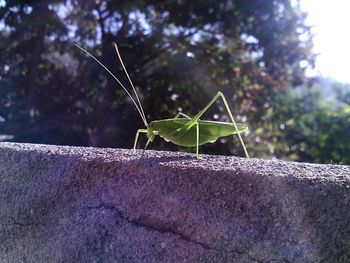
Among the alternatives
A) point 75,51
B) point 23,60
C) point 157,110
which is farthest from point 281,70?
point 23,60

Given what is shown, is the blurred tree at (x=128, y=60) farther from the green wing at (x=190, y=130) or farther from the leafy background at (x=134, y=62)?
the green wing at (x=190, y=130)

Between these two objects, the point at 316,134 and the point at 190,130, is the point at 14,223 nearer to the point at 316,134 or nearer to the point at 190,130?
the point at 190,130

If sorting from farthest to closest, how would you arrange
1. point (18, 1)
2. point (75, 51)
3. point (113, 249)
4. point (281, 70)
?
point (281, 70), point (75, 51), point (18, 1), point (113, 249)

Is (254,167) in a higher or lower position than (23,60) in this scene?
lower

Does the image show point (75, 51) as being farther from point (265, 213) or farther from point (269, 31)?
point (265, 213)

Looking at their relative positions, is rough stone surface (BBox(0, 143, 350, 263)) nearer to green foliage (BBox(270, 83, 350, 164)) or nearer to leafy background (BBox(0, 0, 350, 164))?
leafy background (BBox(0, 0, 350, 164))

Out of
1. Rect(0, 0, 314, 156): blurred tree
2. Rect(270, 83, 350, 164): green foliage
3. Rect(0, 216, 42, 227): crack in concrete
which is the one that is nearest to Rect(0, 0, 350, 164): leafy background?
Rect(0, 0, 314, 156): blurred tree

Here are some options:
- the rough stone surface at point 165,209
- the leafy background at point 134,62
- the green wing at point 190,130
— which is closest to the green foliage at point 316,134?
the leafy background at point 134,62
